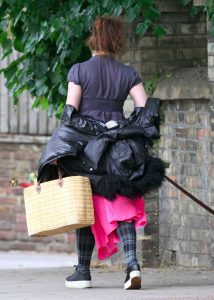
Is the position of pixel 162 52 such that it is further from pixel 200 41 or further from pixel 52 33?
pixel 52 33

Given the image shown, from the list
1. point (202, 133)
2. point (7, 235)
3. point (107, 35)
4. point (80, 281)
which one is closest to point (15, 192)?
point (7, 235)

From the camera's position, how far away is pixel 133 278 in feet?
30.7

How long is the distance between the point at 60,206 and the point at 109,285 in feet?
3.24

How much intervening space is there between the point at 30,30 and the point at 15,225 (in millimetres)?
6000

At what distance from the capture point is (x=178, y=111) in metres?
11.8

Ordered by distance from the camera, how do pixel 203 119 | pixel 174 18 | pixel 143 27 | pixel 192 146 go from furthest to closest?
pixel 174 18 < pixel 192 146 < pixel 203 119 < pixel 143 27

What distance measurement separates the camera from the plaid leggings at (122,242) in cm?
947

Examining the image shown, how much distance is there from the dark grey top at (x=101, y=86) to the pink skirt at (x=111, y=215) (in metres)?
0.55

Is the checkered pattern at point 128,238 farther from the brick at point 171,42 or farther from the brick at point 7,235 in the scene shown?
the brick at point 7,235

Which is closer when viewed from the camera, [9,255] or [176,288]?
[176,288]

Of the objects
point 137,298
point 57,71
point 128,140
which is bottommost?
point 137,298

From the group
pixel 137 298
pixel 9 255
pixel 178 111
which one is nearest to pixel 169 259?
pixel 178 111

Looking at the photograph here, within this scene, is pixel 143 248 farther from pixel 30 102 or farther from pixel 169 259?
pixel 30 102

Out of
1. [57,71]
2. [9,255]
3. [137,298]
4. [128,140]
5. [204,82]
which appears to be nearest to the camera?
[137,298]
